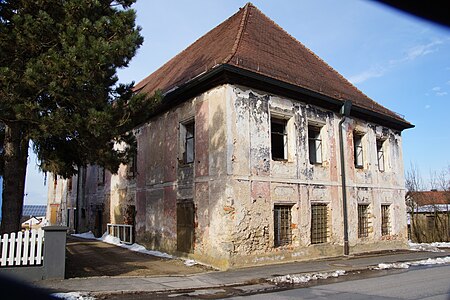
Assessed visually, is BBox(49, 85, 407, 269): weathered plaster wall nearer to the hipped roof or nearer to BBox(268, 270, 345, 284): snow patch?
the hipped roof

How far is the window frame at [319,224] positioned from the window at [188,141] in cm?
516

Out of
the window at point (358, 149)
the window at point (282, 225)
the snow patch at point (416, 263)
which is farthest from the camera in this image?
the window at point (358, 149)

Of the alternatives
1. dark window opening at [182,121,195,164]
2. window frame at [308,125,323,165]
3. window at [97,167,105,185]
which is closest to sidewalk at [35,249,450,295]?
window frame at [308,125,323,165]

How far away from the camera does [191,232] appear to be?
555 inches

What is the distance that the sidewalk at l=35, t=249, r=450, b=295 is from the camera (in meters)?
8.62

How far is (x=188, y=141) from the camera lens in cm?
1554

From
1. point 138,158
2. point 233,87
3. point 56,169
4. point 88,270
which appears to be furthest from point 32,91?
point 138,158

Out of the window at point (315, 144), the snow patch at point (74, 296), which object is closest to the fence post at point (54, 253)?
the snow patch at point (74, 296)

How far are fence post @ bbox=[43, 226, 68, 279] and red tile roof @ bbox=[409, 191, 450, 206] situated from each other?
30679 millimetres

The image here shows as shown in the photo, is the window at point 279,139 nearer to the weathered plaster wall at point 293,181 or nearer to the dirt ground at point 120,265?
the weathered plaster wall at point 293,181

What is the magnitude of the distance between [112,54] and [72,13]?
4.77 ft

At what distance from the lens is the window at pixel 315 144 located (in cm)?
1627

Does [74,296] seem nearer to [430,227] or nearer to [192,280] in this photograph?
[192,280]

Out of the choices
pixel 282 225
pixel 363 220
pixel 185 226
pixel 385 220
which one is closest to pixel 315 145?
pixel 282 225
